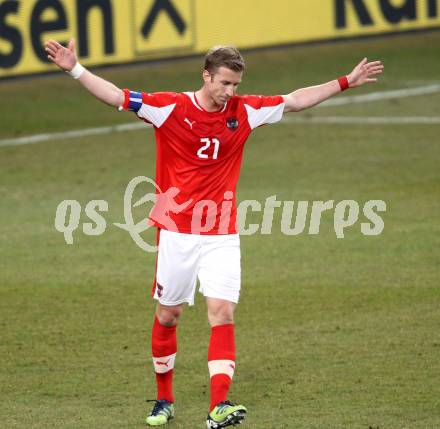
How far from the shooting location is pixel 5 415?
7.78 metres

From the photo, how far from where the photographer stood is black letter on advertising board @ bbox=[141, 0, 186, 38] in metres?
20.4

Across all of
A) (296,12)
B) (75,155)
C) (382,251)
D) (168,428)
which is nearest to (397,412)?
(168,428)

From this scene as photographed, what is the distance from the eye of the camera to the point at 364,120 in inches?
720

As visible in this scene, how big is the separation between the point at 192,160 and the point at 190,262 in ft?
1.94

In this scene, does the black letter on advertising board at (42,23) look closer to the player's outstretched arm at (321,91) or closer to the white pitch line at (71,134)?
the white pitch line at (71,134)

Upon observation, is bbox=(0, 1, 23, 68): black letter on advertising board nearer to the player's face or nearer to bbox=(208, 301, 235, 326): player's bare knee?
the player's face

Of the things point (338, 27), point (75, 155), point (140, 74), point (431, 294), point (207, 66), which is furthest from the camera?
point (338, 27)

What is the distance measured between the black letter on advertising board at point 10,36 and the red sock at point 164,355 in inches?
462

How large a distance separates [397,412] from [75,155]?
9.27 metres

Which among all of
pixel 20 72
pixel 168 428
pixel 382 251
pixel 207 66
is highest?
pixel 20 72

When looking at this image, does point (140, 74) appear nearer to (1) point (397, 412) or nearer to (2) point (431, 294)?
(2) point (431, 294)

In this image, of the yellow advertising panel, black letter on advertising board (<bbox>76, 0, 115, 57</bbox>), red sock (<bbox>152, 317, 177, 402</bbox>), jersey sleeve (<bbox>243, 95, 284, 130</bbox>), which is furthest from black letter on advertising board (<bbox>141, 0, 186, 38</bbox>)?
red sock (<bbox>152, 317, 177, 402</bbox>)

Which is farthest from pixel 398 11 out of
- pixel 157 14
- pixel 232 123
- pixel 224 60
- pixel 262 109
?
pixel 224 60

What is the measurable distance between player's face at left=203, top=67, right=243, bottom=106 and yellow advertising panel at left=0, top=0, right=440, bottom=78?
11.8 m
